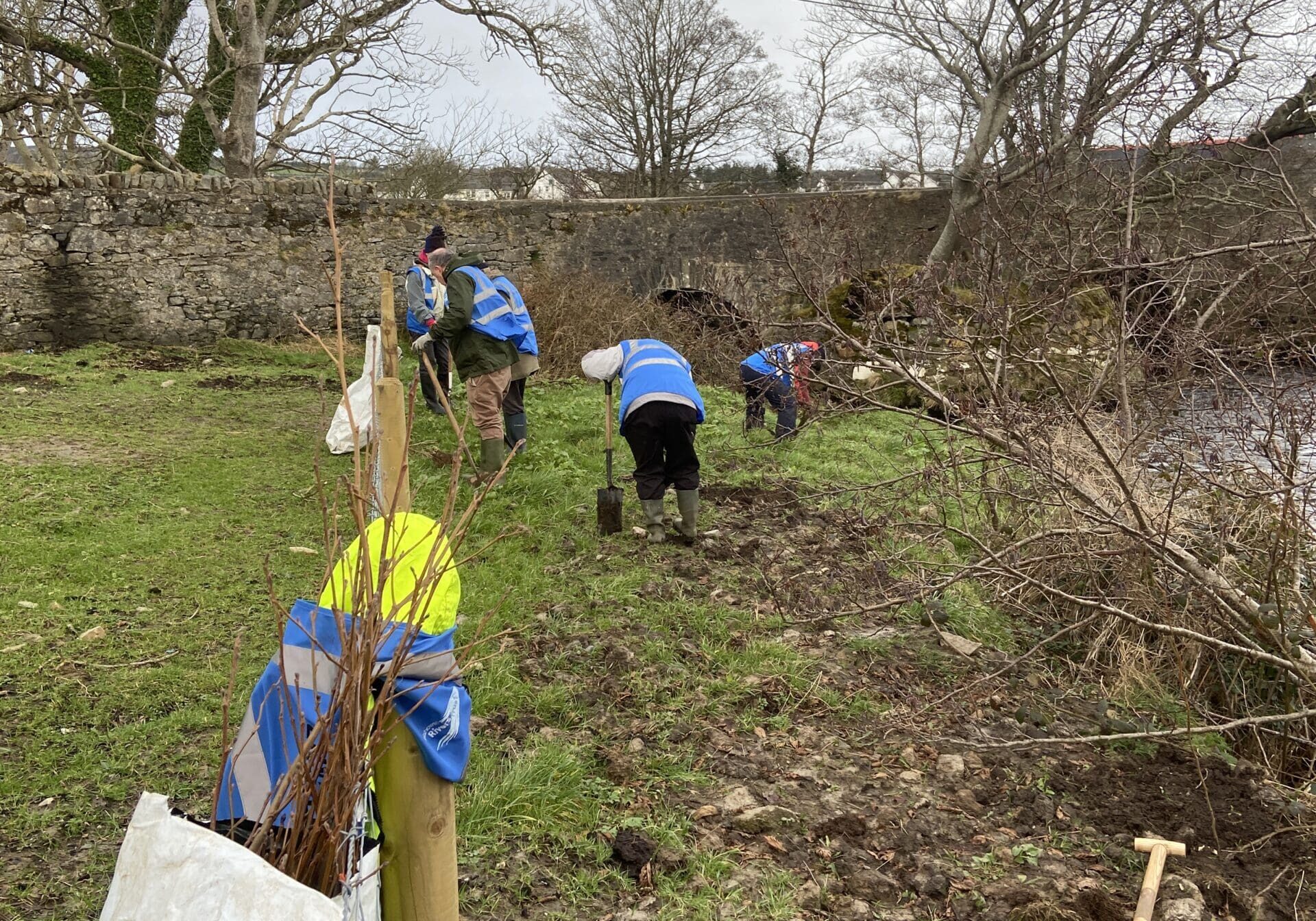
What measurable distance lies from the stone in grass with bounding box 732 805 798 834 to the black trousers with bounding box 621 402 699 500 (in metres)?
2.72

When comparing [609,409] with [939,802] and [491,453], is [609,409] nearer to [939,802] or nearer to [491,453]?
[491,453]

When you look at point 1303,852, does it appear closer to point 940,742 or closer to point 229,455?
point 940,742

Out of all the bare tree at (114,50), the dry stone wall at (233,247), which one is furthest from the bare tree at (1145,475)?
the bare tree at (114,50)

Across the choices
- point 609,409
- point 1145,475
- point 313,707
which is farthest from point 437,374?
point 313,707

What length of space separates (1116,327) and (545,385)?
7.25 meters

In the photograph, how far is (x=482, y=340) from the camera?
6648 mm

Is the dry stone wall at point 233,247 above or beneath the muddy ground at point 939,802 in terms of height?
above

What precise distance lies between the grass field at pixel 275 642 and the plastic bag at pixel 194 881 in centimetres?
47

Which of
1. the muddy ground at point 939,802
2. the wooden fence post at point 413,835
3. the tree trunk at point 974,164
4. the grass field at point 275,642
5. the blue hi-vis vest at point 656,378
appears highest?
the tree trunk at point 974,164

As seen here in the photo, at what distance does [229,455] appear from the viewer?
746cm

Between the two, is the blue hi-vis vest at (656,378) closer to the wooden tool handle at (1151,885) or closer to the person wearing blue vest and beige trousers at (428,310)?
the person wearing blue vest and beige trousers at (428,310)

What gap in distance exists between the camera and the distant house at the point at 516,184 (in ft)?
78.5

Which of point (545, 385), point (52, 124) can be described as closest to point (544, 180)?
Result: point (52, 124)

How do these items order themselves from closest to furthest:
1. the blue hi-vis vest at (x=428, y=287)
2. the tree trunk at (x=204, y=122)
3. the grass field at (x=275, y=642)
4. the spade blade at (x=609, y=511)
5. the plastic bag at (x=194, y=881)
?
the plastic bag at (x=194, y=881) < the grass field at (x=275, y=642) < the spade blade at (x=609, y=511) < the blue hi-vis vest at (x=428, y=287) < the tree trunk at (x=204, y=122)
